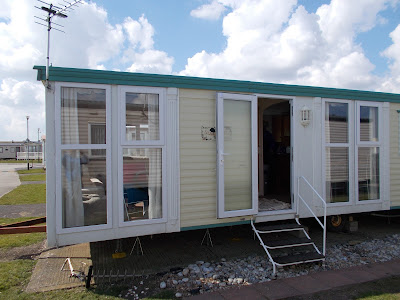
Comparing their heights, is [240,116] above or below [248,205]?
above

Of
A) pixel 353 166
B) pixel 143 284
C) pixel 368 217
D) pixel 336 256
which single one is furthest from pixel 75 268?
pixel 368 217

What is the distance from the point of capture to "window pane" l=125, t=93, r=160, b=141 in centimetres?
388

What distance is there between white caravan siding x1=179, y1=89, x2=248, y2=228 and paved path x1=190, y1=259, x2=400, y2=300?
40.5 inches

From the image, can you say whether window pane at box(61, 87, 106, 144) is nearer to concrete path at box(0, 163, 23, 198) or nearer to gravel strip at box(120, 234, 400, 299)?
gravel strip at box(120, 234, 400, 299)

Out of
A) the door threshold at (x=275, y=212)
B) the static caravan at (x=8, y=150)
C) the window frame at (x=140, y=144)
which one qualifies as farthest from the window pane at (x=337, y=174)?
the static caravan at (x=8, y=150)

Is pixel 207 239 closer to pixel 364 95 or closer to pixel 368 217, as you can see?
pixel 364 95

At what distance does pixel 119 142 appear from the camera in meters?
3.78

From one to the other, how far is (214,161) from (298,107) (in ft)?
5.40

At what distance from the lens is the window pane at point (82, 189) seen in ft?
11.9

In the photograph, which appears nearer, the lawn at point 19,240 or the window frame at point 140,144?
the window frame at point 140,144

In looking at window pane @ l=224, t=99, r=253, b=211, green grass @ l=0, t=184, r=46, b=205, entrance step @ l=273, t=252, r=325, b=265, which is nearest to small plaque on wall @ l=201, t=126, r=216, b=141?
window pane @ l=224, t=99, r=253, b=211

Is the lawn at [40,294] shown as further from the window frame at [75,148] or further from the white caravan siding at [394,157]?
the white caravan siding at [394,157]

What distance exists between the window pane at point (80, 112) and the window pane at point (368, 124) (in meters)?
4.16

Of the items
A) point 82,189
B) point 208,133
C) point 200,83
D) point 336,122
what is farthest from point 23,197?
point 336,122
